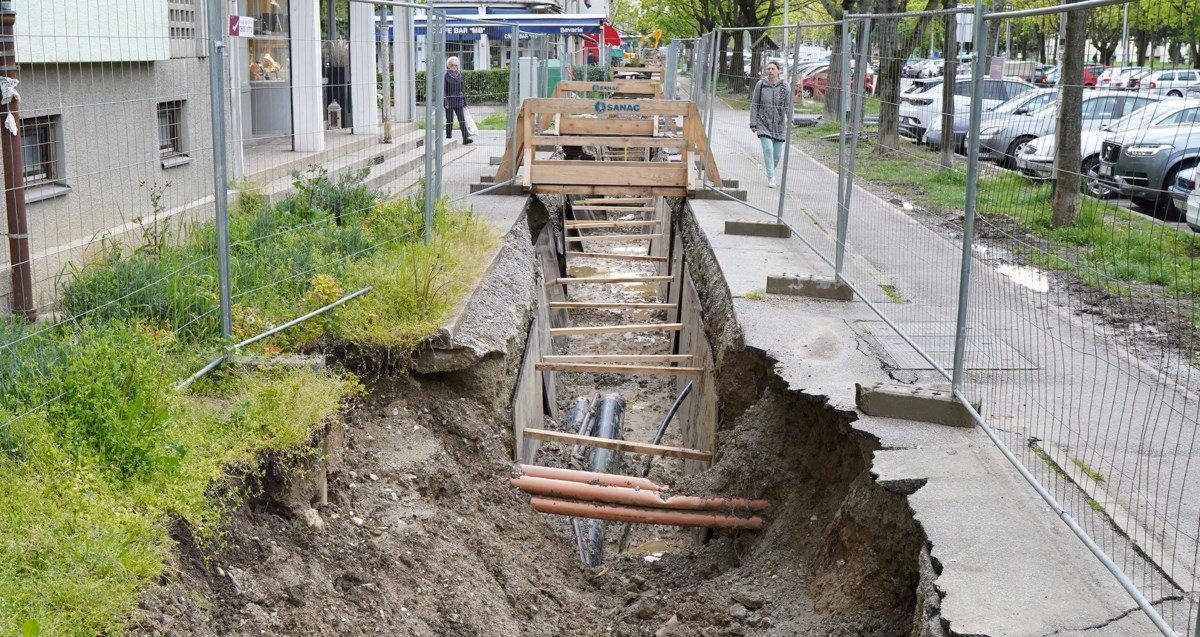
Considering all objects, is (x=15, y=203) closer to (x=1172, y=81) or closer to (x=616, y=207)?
(x=1172, y=81)

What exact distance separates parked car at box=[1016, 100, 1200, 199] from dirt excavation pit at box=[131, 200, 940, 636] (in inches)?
60.6

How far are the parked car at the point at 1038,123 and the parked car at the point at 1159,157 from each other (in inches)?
4.7

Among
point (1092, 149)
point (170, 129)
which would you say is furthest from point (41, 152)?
point (1092, 149)

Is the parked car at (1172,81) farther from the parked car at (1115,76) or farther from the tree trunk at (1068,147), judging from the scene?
the tree trunk at (1068,147)

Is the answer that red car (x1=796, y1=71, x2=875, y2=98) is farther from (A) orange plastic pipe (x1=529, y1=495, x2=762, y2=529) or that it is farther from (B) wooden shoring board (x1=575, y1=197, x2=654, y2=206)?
(B) wooden shoring board (x1=575, y1=197, x2=654, y2=206)

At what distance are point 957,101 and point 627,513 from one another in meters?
3.44

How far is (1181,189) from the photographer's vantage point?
360 centimetres

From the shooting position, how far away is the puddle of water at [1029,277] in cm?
500

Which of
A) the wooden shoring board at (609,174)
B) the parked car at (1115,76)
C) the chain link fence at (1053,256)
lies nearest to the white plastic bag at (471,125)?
the wooden shoring board at (609,174)

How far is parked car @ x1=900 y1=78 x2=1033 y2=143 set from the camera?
5.45 meters

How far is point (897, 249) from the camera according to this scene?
8031 millimetres

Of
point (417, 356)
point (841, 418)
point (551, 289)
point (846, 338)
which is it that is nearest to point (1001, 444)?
point (841, 418)

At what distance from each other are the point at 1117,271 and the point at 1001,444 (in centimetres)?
127

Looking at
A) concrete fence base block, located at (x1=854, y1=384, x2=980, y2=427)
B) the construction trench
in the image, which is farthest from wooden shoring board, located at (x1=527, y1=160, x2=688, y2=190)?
concrete fence base block, located at (x1=854, y1=384, x2=980, y2=427)
